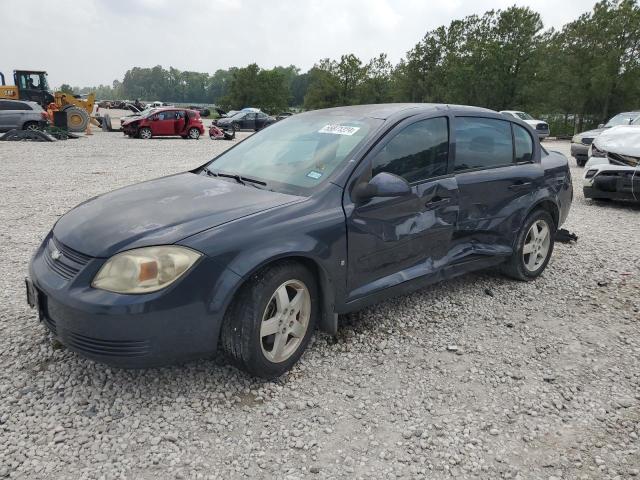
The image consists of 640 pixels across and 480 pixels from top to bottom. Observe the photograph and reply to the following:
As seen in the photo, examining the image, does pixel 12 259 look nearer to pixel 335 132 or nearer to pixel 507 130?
pixel 335 132

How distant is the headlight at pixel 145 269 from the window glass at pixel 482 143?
2281 millimetres

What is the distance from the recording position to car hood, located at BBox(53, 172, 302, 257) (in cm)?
258

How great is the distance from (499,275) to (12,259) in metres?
4.75

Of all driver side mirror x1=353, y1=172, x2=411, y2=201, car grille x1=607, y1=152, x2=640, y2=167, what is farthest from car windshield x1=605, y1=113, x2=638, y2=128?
driver side mirror x1=353, y1=172, x2=411, y2=201

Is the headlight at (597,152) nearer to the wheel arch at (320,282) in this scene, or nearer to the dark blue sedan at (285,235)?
the dark blue sedan at (285,235)

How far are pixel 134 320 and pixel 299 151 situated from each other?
1696mm

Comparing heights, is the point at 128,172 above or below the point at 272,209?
below

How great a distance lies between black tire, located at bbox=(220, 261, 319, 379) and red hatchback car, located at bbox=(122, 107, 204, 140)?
21.2 metres

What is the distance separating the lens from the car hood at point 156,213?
2.58 meters

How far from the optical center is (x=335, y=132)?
138 inches

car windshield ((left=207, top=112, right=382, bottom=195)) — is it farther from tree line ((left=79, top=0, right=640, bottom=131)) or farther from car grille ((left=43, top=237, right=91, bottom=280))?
tree line ((left=79, top=0, right=640, bottom=131))

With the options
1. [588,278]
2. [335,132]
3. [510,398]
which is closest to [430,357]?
[510,398]

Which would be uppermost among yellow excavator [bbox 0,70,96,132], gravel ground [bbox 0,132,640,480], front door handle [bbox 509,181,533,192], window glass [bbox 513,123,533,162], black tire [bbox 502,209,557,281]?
yellow excavator [bbox 0,70,96,132]

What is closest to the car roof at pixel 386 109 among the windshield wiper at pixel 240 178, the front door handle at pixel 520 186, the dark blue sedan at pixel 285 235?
the dark blue sedan at pixel 285 235
